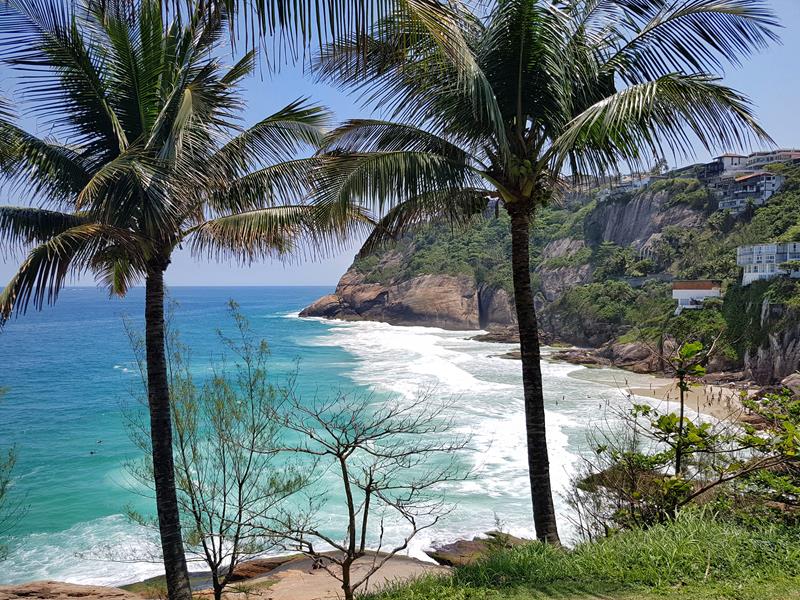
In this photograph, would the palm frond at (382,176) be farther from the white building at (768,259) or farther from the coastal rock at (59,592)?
the white building at (768,259)

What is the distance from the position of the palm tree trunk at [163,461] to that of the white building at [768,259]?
37.4m

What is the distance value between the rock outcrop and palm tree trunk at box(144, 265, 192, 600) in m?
59.6

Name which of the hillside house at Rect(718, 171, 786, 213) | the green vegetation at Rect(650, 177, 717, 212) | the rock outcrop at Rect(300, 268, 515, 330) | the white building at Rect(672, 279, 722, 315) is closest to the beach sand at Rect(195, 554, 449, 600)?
the white building at Rect(672, 279, 722, 315)

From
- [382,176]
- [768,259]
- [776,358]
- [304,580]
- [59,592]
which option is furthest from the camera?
[768,259]

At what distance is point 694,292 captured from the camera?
4119cm

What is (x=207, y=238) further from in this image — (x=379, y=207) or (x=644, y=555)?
(x=644, y=555)

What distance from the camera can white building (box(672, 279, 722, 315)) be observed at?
4006cm

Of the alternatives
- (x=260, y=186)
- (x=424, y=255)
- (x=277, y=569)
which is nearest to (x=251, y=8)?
(x=260, y=186)

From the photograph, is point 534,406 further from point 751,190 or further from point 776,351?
point 751,190

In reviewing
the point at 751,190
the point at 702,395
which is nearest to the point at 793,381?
the point at 702,395

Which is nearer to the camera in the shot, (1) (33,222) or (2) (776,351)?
(1) (33,222)

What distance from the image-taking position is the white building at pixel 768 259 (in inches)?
1400

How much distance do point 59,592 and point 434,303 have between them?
63306 millimetres

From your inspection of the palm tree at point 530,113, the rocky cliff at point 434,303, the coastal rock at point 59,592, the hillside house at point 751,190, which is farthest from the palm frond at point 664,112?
the rocky cliff at point 434,303
